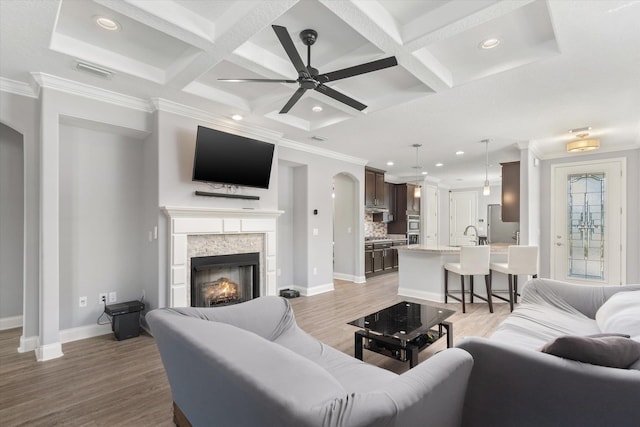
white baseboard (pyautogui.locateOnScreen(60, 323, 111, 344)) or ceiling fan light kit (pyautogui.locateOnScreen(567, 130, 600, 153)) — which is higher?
ceiling fan light kit (pyautogui.locateOnScreen(567, 130, 600, 153))

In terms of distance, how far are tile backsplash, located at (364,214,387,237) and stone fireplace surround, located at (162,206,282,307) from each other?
14.2 feet

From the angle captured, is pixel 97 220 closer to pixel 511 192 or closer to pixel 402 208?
pixel 511 192

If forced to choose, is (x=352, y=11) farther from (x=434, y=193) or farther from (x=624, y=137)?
(x=434, y=193)

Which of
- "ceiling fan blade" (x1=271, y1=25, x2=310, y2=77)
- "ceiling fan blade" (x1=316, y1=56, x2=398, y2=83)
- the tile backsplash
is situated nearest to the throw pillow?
"ceiling fan blade" (x1=316, y1=56, x2=398, y2=83)

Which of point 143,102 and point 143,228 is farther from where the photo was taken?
point 143,228

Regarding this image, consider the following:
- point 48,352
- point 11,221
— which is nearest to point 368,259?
point 48,352

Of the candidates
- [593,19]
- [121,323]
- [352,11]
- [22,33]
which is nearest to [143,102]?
[22,33]

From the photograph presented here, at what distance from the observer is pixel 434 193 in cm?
975

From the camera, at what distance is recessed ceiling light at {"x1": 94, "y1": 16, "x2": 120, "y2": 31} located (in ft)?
7.69

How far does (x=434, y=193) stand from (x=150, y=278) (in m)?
8.29

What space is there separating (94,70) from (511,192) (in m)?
6.53

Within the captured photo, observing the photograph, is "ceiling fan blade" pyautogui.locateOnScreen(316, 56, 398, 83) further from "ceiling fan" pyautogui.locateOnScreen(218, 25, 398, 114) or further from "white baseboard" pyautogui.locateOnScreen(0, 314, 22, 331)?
"white baseboard" pyautogui.locateOnScreen(0, 314, 22, 331)

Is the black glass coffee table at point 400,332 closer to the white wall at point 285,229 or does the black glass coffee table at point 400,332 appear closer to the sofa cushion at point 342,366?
the sofa cushion at point 342,366

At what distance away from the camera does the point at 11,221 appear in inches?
147
